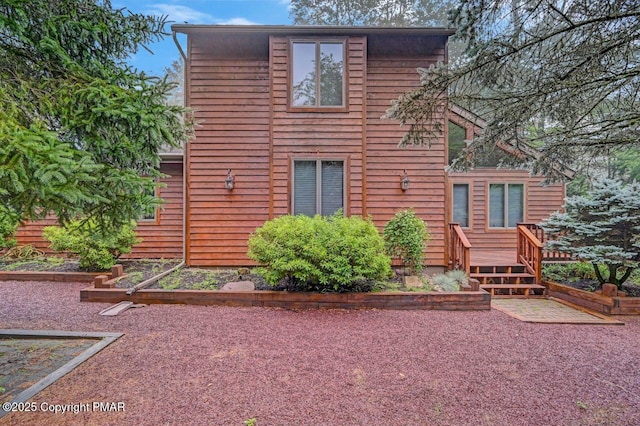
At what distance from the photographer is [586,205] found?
5.97 metres

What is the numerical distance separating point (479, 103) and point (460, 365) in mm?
3005

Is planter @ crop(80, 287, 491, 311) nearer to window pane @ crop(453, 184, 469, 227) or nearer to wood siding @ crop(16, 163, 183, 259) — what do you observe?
wood siding @ crop(16, 163, 183, 259)

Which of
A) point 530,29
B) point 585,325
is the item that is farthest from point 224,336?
→ point 585,325

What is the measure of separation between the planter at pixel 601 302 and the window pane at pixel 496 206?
13.8ft

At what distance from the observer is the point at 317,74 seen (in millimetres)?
7461

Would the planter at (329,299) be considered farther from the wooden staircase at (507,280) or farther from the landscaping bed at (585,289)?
the landscaping bed at (585,289)

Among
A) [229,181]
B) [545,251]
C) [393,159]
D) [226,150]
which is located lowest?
[545,251]

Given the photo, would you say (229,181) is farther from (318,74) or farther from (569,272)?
(569,272)

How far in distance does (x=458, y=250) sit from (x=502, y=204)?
13.8 ft

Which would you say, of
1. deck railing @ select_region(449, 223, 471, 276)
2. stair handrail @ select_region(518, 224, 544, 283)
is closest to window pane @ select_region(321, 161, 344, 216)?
deck railing @ select_region(449, 223, 471, 276)

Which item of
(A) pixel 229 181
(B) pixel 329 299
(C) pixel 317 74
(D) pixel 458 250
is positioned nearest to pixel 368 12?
(C) pixel 317 74

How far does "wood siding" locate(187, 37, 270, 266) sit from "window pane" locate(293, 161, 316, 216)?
71 cm

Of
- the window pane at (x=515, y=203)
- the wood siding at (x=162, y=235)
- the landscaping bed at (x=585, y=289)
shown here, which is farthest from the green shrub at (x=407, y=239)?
the wood siding at (x=162, y=235)

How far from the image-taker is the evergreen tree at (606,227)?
A: 5559mm
